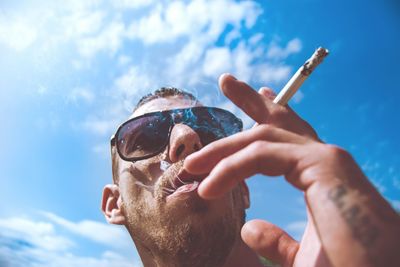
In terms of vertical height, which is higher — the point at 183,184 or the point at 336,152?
the point at 183,184

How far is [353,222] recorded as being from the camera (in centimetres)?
154

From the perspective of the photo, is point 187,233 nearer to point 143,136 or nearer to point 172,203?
point 172,203

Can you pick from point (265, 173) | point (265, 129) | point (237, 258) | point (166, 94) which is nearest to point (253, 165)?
point (265, 173)

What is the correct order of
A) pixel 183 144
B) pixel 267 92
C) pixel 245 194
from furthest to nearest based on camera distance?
1. pixel 245 194
2. pixel 183 144
3. pixel 267 92

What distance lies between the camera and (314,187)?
1.59 metres

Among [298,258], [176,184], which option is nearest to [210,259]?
[176,184]

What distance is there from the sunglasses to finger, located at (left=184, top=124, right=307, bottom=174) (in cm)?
214

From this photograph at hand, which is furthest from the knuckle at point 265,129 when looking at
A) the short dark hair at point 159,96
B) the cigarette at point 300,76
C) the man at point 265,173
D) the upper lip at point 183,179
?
the short dark hair at point 159,96

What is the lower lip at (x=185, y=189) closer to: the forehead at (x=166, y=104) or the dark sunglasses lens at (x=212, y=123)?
the dark sunglasses lens at (x=212, y=123)

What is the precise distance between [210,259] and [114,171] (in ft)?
5.88

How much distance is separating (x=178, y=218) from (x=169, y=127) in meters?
0.93

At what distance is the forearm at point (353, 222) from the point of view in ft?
4.90

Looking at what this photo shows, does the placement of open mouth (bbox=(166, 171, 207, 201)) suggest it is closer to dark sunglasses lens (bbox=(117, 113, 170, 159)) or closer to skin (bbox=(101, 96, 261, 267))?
skin (bbox=(101, 96, 261, 267))

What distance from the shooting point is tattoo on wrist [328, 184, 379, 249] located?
152 centimetres
